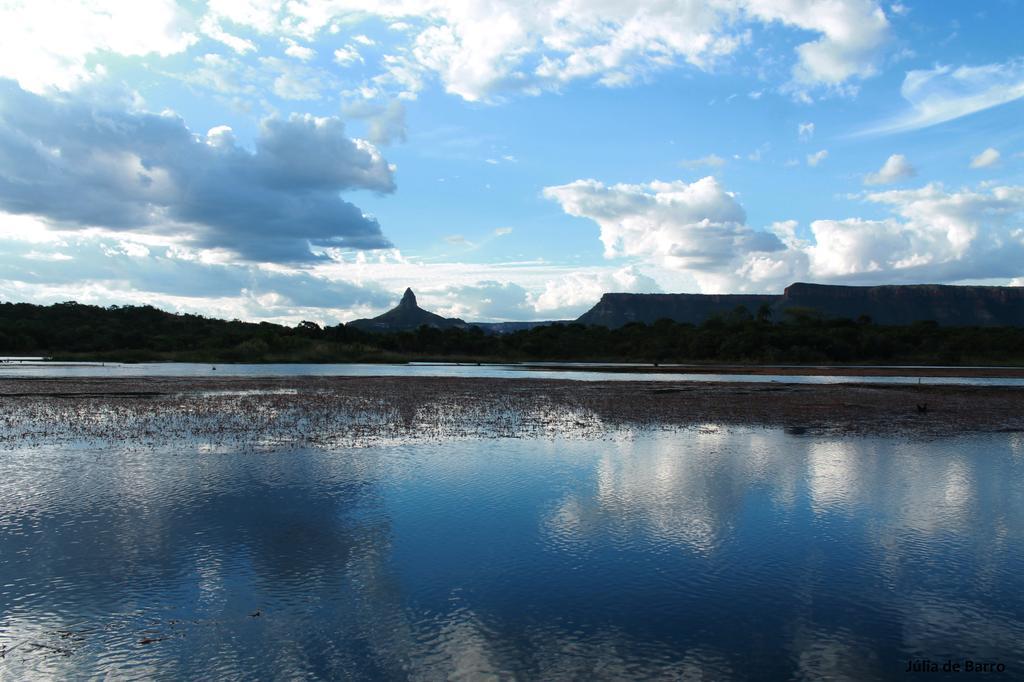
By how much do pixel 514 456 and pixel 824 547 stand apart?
11.0m

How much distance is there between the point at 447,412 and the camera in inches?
1346

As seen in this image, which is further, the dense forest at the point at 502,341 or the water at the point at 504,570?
the dense forest at the point at 502,341

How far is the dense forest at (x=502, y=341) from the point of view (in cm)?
11481

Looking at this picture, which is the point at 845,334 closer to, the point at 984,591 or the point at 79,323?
the point at 984,591

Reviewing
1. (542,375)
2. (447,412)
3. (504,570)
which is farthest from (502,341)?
(504,570)

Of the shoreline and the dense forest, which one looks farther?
the dense forest

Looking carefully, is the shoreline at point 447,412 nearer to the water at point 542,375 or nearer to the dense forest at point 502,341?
the water at point 542,375

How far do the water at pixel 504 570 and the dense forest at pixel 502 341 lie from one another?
10403 centimetres

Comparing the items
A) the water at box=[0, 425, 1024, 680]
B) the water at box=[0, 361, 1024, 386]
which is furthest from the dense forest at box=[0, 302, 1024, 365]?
the water at box=[0, 425, 1024, 680]

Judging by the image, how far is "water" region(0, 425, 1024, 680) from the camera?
7.91 m

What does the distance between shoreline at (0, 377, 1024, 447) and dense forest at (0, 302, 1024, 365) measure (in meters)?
68.0

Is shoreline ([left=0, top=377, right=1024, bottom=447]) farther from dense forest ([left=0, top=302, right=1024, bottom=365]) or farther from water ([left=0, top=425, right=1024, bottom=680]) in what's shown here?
dense forest ([left=0, top=302, right=1024, bottom=365])

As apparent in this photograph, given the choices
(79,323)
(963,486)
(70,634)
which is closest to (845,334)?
(963,486)

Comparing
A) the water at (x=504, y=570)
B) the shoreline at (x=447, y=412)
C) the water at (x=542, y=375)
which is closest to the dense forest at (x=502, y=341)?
the water at (x=542, y=375)
